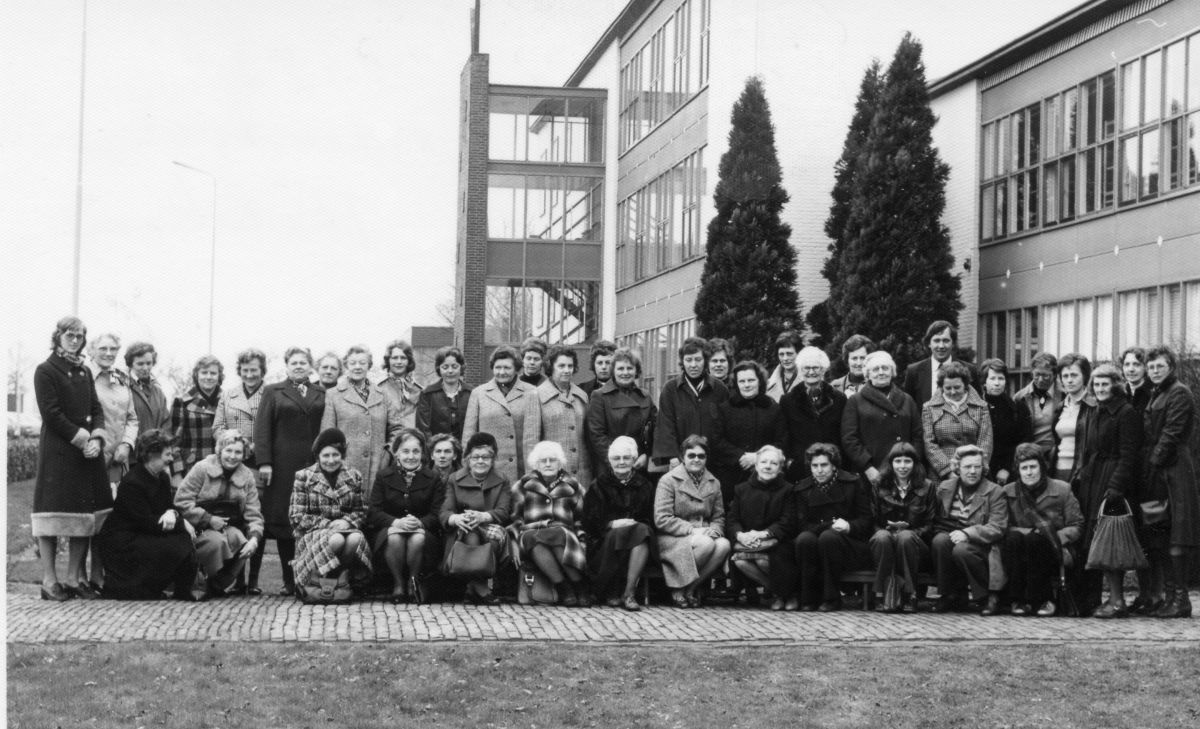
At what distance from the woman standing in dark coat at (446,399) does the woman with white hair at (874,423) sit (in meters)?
3.27

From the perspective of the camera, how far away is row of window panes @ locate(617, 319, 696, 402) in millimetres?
33031

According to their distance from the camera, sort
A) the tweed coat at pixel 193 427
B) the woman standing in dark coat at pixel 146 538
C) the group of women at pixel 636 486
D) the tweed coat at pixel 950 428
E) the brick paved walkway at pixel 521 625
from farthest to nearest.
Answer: the tweed coat at pixel 193 427, the tweed coat at pixel 950 428, the woman standing in dark coat at pixel 146 538, the group of women at pixel 636 486, the brick paved walkway at pixel 521 625

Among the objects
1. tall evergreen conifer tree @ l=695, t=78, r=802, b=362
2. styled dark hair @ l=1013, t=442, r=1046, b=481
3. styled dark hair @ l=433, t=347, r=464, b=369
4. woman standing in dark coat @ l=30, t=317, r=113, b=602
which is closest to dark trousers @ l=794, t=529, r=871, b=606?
styled dark hair @ l=1013, t=442, r=1046, b=481

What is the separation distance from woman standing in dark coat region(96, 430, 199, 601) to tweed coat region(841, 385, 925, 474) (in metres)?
5.35

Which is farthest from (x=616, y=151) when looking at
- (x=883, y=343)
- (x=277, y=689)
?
(x=277, y=689)

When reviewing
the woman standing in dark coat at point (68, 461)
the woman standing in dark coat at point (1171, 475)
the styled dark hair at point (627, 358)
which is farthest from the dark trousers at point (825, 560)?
the woman standing in dark coat at point (68, 461)

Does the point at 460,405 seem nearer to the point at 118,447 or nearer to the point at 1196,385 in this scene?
the point at 118,447

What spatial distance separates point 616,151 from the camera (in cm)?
4009

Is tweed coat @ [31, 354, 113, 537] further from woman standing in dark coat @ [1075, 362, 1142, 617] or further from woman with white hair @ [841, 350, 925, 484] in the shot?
woman standing in dark coat @ [1075, 362, 1142, 617]

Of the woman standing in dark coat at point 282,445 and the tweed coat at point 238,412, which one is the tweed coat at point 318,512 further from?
the tweed coat at point 238,412

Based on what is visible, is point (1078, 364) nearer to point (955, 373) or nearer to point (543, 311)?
point (955, 373)

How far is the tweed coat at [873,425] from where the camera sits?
12.2 metres

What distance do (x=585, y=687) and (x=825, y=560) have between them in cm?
363

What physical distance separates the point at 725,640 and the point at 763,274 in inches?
688
